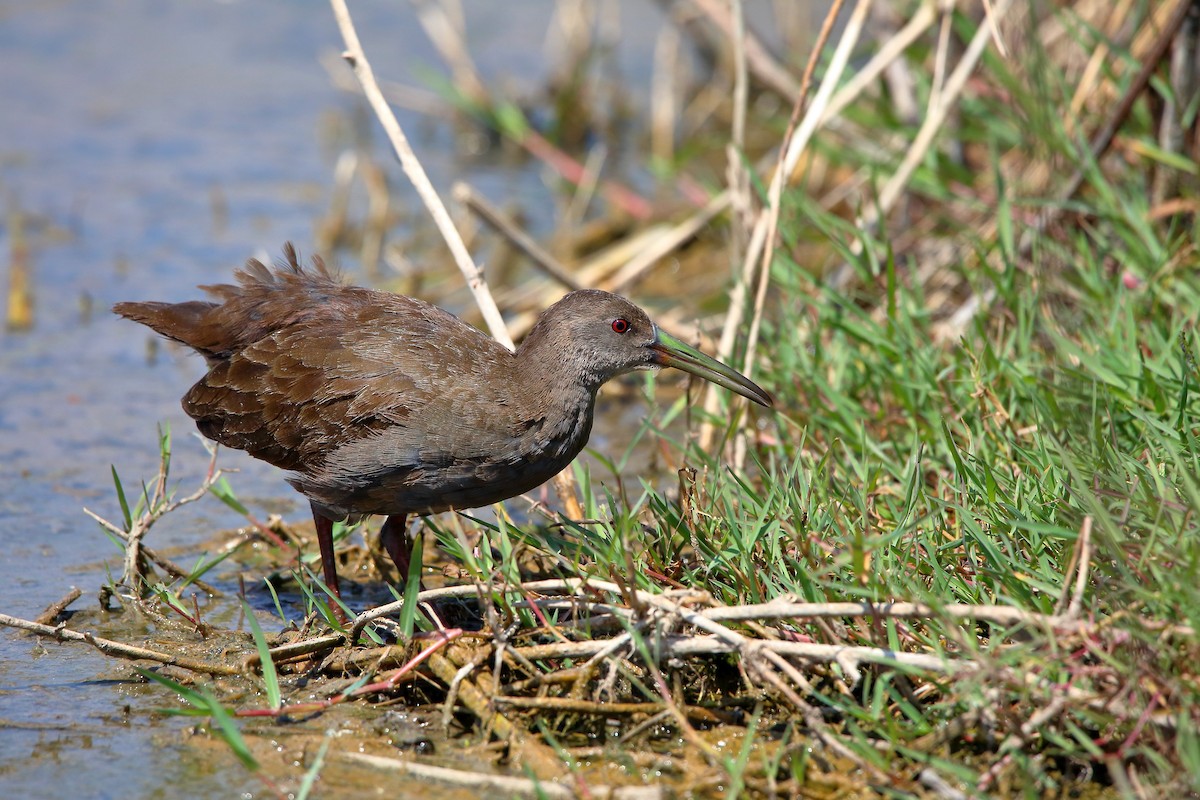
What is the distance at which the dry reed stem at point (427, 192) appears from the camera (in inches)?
179

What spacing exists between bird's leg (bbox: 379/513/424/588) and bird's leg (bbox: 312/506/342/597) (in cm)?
20

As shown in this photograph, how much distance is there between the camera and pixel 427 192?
4.60 metres

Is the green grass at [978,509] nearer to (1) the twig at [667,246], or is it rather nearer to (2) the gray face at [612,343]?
(2) the gray face at [612,343]

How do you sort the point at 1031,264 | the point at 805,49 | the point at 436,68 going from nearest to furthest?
1. the point at 1031,264
2. the point at 805,49
3. the point at 436,68

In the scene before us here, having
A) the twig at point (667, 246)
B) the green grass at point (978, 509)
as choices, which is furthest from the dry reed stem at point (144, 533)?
the twig at point (667, 246)

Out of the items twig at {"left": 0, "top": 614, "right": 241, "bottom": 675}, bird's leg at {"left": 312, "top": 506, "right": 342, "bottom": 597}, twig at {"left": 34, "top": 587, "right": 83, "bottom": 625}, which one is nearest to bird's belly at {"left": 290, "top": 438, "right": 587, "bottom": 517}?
bird's leg at {"left": 312, "top": 506, "right": 342, "bottom": 597}

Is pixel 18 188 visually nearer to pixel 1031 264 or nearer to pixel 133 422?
pixel 133 422

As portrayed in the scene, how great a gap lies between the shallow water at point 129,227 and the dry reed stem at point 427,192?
3.91 ft

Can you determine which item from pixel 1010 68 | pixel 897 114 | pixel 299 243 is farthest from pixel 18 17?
pixel 1010 68

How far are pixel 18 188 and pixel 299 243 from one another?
1.95 m

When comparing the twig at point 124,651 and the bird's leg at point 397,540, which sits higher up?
the bird's leg at point 397,540

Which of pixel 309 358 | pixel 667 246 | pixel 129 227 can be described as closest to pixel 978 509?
pixel 309 358

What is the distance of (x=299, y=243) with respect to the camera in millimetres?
7797

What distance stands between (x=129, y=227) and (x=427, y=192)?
3.95 meters
